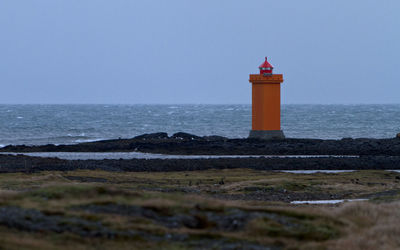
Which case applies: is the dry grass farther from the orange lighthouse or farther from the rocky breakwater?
the orange lighthouse

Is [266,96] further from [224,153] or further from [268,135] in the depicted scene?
[224,153]

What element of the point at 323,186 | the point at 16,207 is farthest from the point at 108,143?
the point at 16,207

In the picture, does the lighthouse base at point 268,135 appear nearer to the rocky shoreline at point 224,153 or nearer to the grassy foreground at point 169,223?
the rocky shoreline at point 224,153

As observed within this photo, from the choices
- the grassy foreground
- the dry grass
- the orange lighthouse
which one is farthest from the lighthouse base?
the dry grass

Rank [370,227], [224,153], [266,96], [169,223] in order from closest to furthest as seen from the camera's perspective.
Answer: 1. [169,223]
2. [370,227]
3. [224,153]
4. [266,96]

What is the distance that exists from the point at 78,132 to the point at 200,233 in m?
58.9

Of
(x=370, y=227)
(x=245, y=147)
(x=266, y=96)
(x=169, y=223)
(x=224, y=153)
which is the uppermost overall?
(x=266, y=96)

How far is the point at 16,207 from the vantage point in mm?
11531

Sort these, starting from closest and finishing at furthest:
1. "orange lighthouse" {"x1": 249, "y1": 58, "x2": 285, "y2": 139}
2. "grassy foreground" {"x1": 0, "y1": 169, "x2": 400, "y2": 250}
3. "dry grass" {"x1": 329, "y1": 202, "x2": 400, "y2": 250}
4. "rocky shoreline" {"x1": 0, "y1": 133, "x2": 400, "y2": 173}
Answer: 1. "grassy foreground" {"x1": 0, "y1": 169, "x2": 400, "y2": 250}
2. "dry grass" {"x1": 329, "y1": 202, "x2": 400, "y2": 250}
3. "rocky shoreline" {"x1": 0, "y1": 133, "x2": 400, "y2": 173}
4. "orange lighthouse" {"x1": 249, "y1": 58, "x2": 285, "y2": 139}

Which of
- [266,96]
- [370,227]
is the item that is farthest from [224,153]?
[370,227]

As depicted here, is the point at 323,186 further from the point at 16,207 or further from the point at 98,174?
the point at 16,207

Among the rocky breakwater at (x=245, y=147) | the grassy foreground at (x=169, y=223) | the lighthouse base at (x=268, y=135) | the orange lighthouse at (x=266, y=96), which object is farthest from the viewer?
the lighthouse base at (x=268, y=135)

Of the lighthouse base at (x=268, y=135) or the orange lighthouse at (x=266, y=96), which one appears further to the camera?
the lighthouse base at (x=268, y=135)

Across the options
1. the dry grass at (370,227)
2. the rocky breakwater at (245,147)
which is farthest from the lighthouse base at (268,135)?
the dry grass at (370,227)
